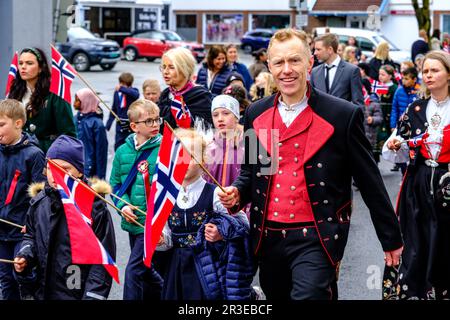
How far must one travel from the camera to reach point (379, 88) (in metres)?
15.1

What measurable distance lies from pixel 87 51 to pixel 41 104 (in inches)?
1175

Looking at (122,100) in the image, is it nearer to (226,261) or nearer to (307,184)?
(226,261)

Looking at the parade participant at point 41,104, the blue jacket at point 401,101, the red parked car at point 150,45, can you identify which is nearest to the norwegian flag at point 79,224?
the parade participant at point 41,104

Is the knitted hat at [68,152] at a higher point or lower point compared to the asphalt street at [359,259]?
higher

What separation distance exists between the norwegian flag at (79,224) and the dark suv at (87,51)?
104 feet

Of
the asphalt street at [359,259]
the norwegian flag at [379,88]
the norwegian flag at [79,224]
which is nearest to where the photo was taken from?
the norwegian flag at [79,224]

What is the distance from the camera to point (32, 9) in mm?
10109

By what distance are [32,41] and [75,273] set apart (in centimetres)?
505

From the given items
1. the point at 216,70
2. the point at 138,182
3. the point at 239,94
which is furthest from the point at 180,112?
the point at 216,70

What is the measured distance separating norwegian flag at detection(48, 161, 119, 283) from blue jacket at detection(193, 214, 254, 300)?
54 centimetres

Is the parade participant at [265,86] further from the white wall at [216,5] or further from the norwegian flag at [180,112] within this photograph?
the white wall at [216,5]

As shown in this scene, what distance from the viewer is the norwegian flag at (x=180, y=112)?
819 centimetres

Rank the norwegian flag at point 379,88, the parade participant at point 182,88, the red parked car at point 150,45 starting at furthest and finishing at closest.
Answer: the red parked car at point 150,45
the norwegian flag at point 379,88
the parade participant at point 182,88

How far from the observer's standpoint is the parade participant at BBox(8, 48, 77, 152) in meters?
7.66
